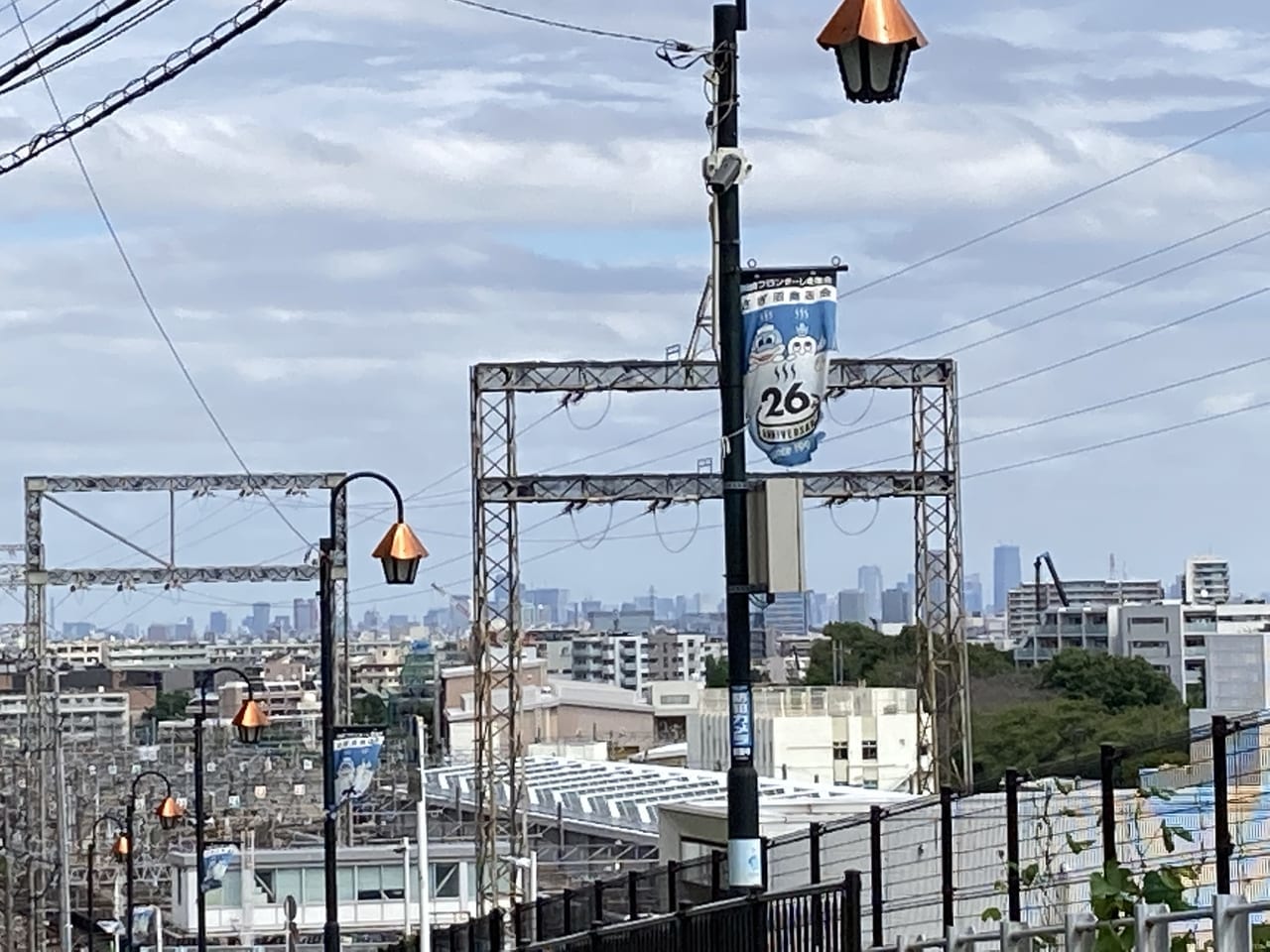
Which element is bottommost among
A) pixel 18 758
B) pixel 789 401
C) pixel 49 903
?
pixel 49 903

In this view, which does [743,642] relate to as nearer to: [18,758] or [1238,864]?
[1238,864]

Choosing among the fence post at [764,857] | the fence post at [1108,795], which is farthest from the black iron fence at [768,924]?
the fence post at [1108,795]

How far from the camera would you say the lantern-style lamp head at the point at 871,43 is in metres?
10.8

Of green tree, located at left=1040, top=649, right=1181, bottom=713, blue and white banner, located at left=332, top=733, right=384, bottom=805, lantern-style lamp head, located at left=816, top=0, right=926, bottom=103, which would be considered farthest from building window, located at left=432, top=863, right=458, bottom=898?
lantern-style lamp head, located at left=816, top=0, right=926, bottom=103

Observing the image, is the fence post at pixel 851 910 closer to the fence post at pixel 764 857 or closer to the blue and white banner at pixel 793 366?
the fence post at pixel 764 857

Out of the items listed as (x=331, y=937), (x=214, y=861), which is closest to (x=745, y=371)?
(x=331, y=937)

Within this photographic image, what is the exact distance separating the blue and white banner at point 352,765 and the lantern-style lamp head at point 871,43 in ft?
58.9

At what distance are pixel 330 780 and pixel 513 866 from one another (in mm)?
10255

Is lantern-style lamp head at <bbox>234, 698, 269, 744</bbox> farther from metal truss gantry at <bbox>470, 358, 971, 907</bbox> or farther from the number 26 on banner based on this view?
the number 26 on banner

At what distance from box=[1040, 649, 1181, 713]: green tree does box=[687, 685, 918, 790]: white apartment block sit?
1662 cm

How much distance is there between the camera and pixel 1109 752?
11938mm

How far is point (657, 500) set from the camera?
138ft

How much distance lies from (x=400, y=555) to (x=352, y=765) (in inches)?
186

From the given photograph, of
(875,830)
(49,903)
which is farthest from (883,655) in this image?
(875,830)
